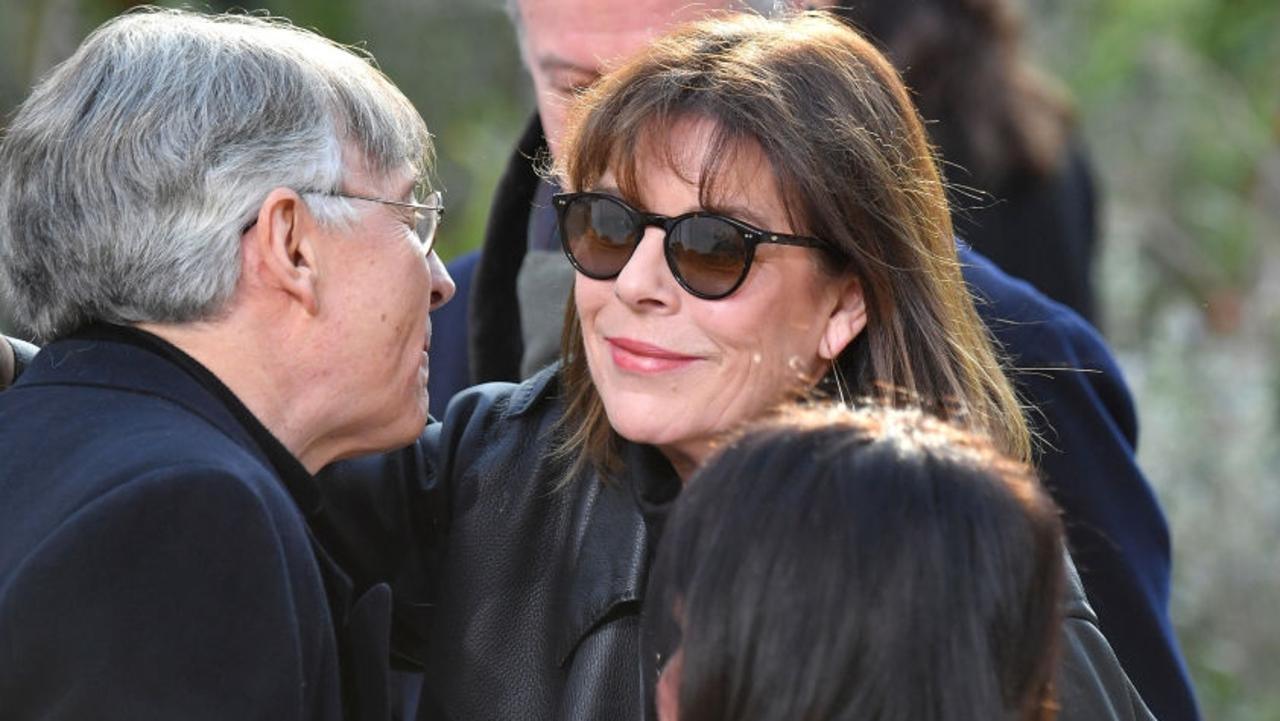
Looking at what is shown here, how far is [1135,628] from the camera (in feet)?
9.84

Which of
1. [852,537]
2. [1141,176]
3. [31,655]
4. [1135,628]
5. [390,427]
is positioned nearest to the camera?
[852,537]

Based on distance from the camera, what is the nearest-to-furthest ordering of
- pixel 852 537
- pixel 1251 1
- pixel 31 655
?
1. pixel 852 537
2. pixel 31 655
3. pixel 1251 1

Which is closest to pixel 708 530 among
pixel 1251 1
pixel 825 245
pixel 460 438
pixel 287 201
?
pixel 825 245

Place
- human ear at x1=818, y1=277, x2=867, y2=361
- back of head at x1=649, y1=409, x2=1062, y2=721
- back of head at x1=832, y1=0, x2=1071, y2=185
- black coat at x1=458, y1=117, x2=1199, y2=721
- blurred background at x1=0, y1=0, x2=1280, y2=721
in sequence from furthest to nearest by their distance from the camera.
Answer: blurred background at x1=0, y1=0, x2=1280, y2=721 < back of head at x1=832, y1=0, x2=1071, y2=185 < black coat at x1=458, y1=117, x2=1199, y2=721 < human ear at x1=818, y1=277, x2=867, y2=361 < back of head at x1=649, y1=409, x2=1062, y2=721

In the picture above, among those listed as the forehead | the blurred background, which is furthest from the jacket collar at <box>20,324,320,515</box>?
the blurred background

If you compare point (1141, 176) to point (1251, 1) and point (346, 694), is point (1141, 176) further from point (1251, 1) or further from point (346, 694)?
point (346, 694)

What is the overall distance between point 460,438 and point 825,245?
0.76m

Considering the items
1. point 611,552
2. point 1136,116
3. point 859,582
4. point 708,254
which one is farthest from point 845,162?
point 1136,116

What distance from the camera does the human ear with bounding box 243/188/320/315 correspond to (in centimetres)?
254

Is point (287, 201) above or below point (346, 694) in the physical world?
above

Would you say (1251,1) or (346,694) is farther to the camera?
(1251,1)

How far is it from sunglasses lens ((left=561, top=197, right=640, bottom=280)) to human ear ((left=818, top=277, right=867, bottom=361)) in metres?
0.30

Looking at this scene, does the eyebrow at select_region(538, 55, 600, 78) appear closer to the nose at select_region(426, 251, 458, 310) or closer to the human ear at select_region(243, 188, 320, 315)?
the nose at select_region(426, 251, 458, 310)

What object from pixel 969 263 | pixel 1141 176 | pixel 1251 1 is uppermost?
pixel 969 263
